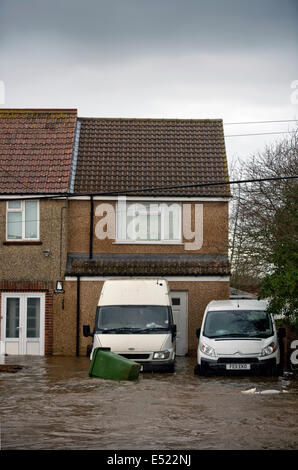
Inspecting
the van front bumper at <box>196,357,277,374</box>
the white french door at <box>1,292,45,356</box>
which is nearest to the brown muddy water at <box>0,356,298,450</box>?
the van front bumper at <box>196,357,277,374</box>

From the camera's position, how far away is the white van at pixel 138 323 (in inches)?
734

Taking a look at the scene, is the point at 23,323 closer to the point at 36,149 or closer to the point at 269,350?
the point at 36,149

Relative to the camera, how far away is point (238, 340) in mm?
18188

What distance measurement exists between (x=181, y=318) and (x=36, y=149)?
26.1 feet

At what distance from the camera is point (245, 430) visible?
11.5 m

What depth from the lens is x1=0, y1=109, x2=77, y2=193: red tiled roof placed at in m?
25.2

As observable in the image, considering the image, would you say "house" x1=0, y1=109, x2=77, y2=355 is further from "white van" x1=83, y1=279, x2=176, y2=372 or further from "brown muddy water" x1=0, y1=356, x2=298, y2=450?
"white van" x1=83, y1=279, x2=176, y2=372

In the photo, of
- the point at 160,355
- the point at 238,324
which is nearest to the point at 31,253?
the point at 160,355

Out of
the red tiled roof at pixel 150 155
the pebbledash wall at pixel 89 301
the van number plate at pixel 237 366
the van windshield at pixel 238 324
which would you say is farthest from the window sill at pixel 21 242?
the van number plate at pixel 237 366

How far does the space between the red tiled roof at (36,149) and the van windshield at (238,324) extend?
800 cm

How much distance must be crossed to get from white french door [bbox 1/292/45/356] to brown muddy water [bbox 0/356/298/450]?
4.48 metres
